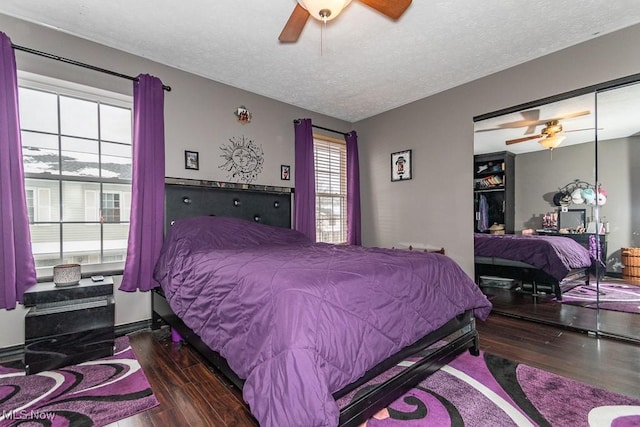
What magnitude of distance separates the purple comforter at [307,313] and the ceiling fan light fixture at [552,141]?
1.85 metres

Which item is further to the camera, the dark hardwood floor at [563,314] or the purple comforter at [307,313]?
the dark hardwood floor at [563,314]

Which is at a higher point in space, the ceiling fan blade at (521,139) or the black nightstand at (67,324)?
the ceiling fan blade at (521,139)

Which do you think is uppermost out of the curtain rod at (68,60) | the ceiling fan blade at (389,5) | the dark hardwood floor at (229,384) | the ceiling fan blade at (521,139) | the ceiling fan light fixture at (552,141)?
the curtain rod at (68,60)

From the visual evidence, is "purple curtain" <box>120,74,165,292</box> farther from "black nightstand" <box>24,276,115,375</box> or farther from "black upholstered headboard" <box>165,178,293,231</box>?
"black nightstand" <box>24,276,115,375</box>

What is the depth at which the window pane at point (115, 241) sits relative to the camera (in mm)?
2887

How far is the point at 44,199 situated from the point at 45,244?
39cm

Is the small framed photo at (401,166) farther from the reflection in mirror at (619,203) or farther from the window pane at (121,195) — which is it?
the window pane at (121,195)

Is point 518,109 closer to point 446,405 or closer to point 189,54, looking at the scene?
point 446,405

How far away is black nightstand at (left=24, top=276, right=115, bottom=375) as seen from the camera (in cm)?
208

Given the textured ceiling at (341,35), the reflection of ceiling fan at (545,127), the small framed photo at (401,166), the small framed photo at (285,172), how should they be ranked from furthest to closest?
the small framed photo at (401,166) < the small framed photo at (285,172) < the reflection of ceiling fan at (545,127) < the textured ceiling at (341,35)

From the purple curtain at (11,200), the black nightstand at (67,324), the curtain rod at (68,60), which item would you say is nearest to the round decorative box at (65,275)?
the black nightstand at (67,324)

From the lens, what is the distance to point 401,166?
4301 mm

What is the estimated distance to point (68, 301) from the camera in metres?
2.25

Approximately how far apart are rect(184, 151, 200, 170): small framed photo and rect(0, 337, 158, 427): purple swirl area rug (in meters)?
1.91
